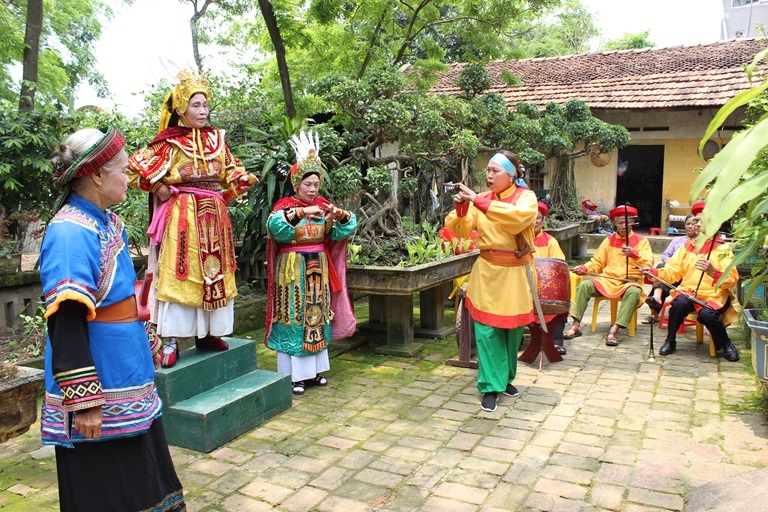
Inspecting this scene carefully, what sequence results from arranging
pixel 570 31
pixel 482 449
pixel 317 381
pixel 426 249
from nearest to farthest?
pixel 482 449, pixel 317 381, pixel 426 249, pixel 570 31

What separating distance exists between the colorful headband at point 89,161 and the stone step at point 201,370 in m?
1.82

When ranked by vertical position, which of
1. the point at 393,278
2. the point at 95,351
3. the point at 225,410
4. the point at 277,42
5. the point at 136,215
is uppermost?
the point at 277,42

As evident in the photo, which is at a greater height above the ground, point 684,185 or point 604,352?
point 684,185

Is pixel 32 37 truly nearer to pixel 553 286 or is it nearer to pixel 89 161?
pixel 89 161

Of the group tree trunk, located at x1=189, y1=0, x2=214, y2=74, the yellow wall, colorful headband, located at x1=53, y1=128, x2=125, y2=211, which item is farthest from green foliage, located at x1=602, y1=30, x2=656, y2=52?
colorful headband, located at x1=53, y1=128, x2=125, y2=211

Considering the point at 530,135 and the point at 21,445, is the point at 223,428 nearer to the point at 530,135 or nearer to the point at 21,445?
the point at 21,445

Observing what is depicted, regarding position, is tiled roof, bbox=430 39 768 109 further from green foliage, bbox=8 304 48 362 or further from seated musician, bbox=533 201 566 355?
green foliage, bbox=8 304 48 362

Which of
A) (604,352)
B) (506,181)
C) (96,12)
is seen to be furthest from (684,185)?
(96,12)

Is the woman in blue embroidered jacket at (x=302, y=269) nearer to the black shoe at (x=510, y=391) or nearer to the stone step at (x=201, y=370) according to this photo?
the stone step at (x=201, y=370)

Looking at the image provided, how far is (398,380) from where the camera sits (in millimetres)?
5277

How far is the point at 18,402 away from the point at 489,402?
301 centimetres

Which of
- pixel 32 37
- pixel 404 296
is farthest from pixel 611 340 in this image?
pixel 32 37

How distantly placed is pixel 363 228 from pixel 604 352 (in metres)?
2.70

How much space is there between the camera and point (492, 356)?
4594 millimetres
